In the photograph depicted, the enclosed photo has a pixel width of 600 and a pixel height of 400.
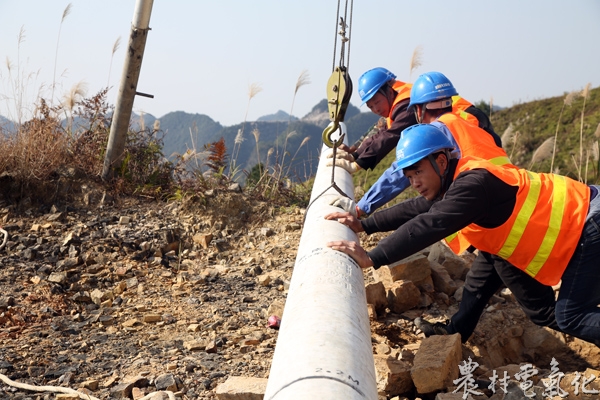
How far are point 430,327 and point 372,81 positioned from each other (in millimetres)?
2231

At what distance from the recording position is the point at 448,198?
9.75 feet

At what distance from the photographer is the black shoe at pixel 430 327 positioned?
13.2 ft

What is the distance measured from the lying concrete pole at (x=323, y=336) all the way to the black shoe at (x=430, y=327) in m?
1.43

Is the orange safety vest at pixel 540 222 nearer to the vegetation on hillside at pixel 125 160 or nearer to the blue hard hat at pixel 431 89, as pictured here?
the blue hard hat at pixel 431 89

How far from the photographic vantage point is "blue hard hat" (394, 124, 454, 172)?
3109 mm

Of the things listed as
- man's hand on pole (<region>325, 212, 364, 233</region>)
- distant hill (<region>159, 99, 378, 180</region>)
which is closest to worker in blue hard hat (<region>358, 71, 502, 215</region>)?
man's hand on pole (<region>325, 212, 364, 233</region>)

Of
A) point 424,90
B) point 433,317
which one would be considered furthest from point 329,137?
point 433,317

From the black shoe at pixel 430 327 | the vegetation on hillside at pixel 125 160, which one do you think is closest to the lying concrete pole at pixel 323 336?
the black shoe at pixel 430 327

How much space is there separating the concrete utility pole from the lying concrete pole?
3.81 meters

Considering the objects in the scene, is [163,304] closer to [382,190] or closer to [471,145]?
[382,190]

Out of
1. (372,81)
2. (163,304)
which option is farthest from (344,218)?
(372,81)

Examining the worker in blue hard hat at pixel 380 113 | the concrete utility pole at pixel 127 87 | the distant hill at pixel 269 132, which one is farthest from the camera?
the distant hill at pixel 269 132

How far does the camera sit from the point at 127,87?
6.11 meters

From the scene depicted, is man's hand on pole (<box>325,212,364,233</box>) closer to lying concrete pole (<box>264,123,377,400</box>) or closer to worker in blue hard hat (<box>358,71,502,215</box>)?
lying concrete pole (<box>264,123,377,400</box>)
